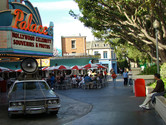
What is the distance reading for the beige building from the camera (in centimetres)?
4565

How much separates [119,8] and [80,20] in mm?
5318

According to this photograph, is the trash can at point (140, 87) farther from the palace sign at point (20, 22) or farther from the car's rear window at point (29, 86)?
the palace sign at point (20, 22)

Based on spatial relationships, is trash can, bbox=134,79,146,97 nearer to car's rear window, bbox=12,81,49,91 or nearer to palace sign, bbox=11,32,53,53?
car's rear window, bbox=12,81,49,91

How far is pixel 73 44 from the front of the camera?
46.0 meters

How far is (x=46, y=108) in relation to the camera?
8.22 meters

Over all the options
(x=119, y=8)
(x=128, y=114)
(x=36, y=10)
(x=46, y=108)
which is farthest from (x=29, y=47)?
(x=128, y=114)

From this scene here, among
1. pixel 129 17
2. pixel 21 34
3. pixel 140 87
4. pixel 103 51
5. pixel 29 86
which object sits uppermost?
pixel 103 51

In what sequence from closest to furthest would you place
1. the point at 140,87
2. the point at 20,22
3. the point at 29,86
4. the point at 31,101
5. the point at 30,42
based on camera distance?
the point at 31,101 → the point at 29,86 → the point at 140,87 → the point at 20,22 → the point at 30,42

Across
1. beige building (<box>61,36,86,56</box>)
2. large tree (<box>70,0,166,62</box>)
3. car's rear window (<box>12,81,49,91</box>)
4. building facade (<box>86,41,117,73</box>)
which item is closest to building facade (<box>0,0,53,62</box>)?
large tree (<box>70,0,166,62</box>)

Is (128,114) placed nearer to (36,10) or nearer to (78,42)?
(36,10)

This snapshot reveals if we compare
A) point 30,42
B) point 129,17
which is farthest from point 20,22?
point 129,17

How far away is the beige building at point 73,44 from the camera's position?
45.7 m

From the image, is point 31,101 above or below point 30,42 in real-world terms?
below

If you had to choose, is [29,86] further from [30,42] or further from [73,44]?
[73,44]
